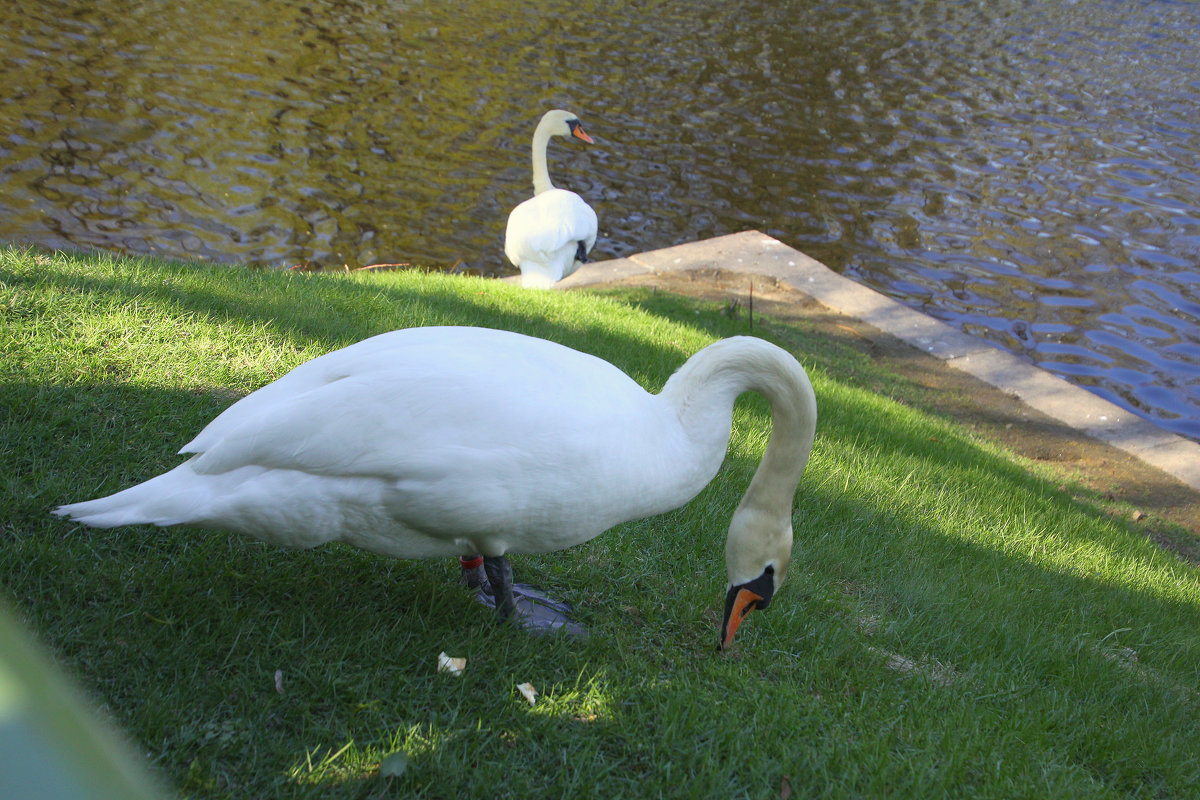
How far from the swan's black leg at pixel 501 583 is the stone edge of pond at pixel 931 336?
5878mm

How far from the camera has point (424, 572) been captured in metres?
3.48

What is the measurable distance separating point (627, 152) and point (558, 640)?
1176 centimetres

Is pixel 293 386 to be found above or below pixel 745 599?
above

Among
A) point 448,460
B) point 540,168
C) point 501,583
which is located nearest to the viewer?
point 448,460

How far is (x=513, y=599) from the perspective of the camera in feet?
10.6

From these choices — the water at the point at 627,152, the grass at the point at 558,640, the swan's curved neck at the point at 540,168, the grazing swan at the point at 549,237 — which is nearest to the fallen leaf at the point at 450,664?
the grass at the point at 558,640

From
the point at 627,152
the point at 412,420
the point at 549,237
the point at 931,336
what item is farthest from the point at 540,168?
the point at 412,420

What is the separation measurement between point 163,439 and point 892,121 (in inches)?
615

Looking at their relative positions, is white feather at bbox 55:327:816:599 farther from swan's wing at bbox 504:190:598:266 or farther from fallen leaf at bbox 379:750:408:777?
swan's wing at bbox 504:190:598:266

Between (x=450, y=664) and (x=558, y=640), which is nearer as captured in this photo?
(x=450, y=664)

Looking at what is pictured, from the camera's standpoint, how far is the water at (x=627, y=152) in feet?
33.7

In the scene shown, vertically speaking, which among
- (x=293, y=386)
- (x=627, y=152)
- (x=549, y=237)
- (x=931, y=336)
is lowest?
(x=931, y=336)

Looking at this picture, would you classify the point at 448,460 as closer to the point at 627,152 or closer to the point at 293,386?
the point at 293,386

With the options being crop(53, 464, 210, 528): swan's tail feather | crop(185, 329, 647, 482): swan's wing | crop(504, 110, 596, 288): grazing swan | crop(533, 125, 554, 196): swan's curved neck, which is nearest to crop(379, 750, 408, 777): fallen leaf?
crop(185, 329, 647, 482): swan's wing
